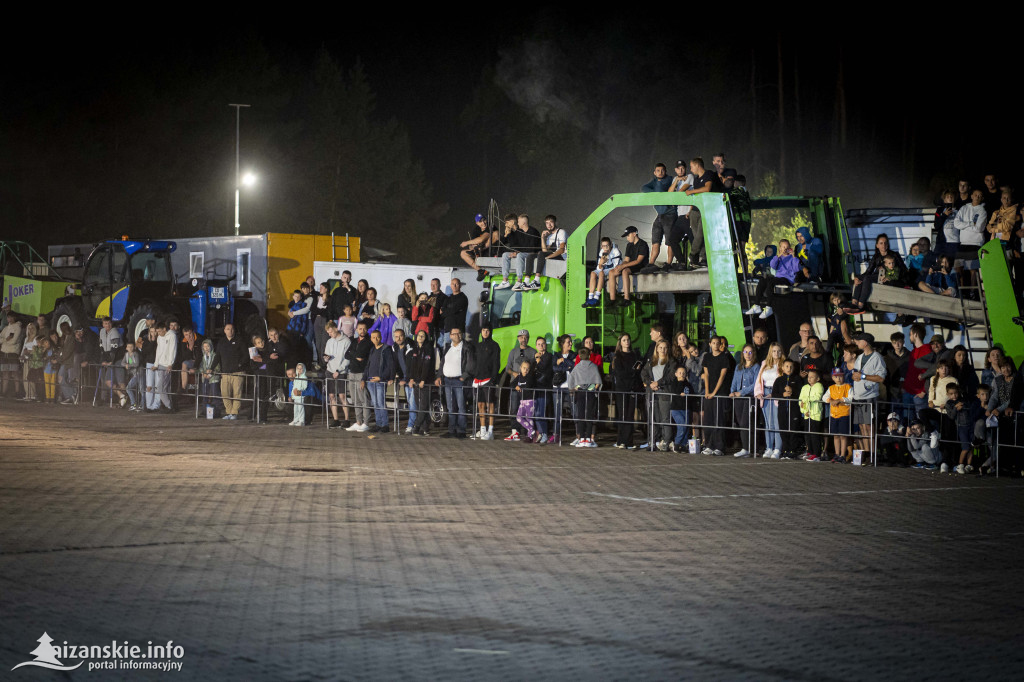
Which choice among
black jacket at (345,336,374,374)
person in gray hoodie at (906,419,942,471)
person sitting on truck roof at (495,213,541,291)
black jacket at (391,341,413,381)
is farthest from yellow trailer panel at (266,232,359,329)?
person in gray hoodie at (906,419,942,471)

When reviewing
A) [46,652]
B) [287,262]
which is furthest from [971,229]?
[287,262]

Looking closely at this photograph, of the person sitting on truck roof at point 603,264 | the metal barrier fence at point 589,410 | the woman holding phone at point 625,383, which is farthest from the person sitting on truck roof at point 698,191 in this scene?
the metal barrier fence at point 589,410

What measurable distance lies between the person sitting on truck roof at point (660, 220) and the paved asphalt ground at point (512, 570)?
194 inches

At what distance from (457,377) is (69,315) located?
542 inches

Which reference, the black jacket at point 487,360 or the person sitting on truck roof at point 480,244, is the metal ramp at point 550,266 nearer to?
the person sitting on truck roof at point 480,244

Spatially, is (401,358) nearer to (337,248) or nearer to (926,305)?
(337,248)

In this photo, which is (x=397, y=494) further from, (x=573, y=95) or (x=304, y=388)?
(x=573, y=95)

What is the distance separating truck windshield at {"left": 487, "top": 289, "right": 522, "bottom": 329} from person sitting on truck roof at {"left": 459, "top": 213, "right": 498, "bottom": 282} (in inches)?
18.9

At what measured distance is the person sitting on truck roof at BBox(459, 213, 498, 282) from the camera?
71.9 ft

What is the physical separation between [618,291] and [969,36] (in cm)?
4591

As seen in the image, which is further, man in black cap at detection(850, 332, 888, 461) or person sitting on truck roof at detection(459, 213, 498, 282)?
person sitting on truck roof at detection(459, 213, 498, 282)

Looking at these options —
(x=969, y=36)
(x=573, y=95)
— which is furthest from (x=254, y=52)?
(x=969, y=36)

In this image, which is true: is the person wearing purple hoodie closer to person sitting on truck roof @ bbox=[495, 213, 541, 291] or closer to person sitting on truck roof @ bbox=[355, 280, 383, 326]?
person sitting on truck roof @ bbox=[495, 213, 541, 291]

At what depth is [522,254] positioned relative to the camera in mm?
21188
